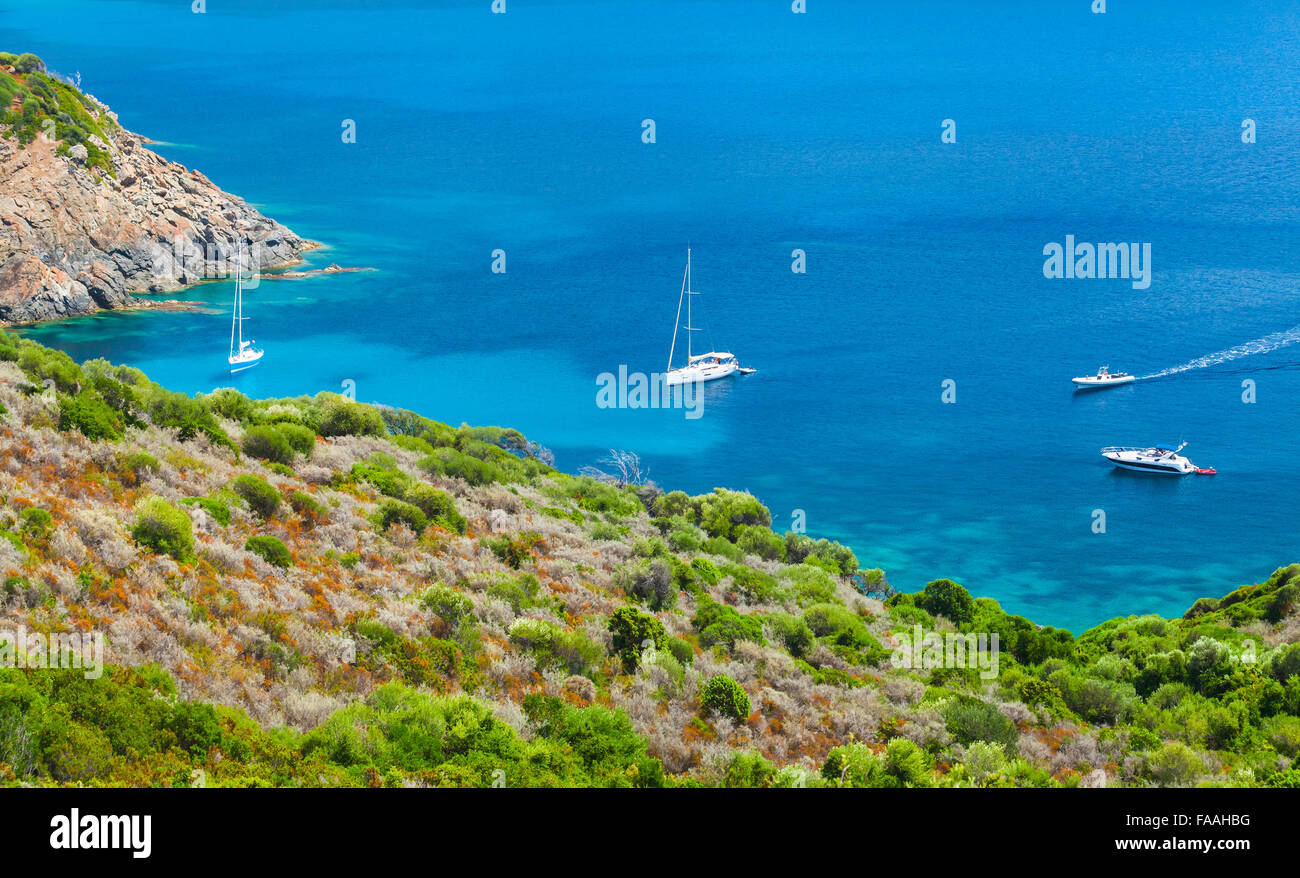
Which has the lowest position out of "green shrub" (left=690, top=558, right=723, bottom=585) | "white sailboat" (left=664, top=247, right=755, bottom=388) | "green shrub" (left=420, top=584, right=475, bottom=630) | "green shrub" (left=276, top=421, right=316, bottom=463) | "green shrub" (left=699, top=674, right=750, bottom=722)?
"green shrub" (left=699, top=674, right=750, bottom=722)

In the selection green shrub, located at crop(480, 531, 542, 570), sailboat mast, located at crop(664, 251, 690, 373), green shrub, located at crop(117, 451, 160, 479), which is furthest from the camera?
sailboat mast, located at crop(664, 251, 690, 373)

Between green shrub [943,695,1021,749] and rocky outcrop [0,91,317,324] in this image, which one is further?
rocky outcrop [0,91,317,324]

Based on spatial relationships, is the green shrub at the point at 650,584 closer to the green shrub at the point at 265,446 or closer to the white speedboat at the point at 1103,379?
the green shrub at the point at 265,446

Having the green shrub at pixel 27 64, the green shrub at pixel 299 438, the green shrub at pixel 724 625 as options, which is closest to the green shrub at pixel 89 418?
the green shrub at pixel 299 438

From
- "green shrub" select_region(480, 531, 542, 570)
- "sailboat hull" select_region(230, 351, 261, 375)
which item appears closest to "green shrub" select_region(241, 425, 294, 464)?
"green shrub" select_region(480, 531, 542, 570)

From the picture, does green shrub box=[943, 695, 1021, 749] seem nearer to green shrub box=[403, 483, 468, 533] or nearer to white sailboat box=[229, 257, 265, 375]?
green shrub box=[403, 483, 468, 533]

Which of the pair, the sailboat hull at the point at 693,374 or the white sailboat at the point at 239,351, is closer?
the white sailboat at the point at 239,351
